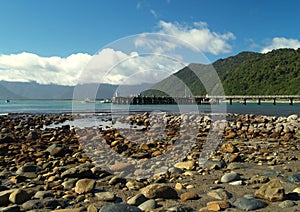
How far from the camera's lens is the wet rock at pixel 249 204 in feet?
13.4

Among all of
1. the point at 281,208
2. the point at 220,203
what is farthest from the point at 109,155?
the point at 281,208

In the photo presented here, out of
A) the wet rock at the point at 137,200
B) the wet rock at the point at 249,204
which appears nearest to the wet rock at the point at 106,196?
the wet rock at the point at 137,200

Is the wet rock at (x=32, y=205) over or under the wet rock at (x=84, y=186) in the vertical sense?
under

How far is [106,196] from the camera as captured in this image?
472 centimetres

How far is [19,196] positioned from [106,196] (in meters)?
1.37

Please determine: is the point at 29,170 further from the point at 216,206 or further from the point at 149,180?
the point at 216,206

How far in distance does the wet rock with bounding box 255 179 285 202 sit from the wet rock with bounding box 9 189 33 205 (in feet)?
12.1

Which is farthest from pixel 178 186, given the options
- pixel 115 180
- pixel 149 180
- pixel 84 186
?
pixel 84 186

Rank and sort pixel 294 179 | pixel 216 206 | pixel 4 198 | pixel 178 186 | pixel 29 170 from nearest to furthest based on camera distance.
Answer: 1. pixel 216 206
2. pixel 4 198
3. pixel 178 186
4. pixel 294 179
5. pixel 29 170

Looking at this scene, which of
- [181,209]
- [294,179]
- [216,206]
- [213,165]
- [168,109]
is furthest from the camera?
[168,109]

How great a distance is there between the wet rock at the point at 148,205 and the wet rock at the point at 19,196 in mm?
1868

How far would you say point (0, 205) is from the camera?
4375 millimetres

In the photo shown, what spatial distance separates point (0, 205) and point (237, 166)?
196 inches

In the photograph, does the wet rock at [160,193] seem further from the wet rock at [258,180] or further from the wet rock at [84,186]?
the wet rock at [258,180]
